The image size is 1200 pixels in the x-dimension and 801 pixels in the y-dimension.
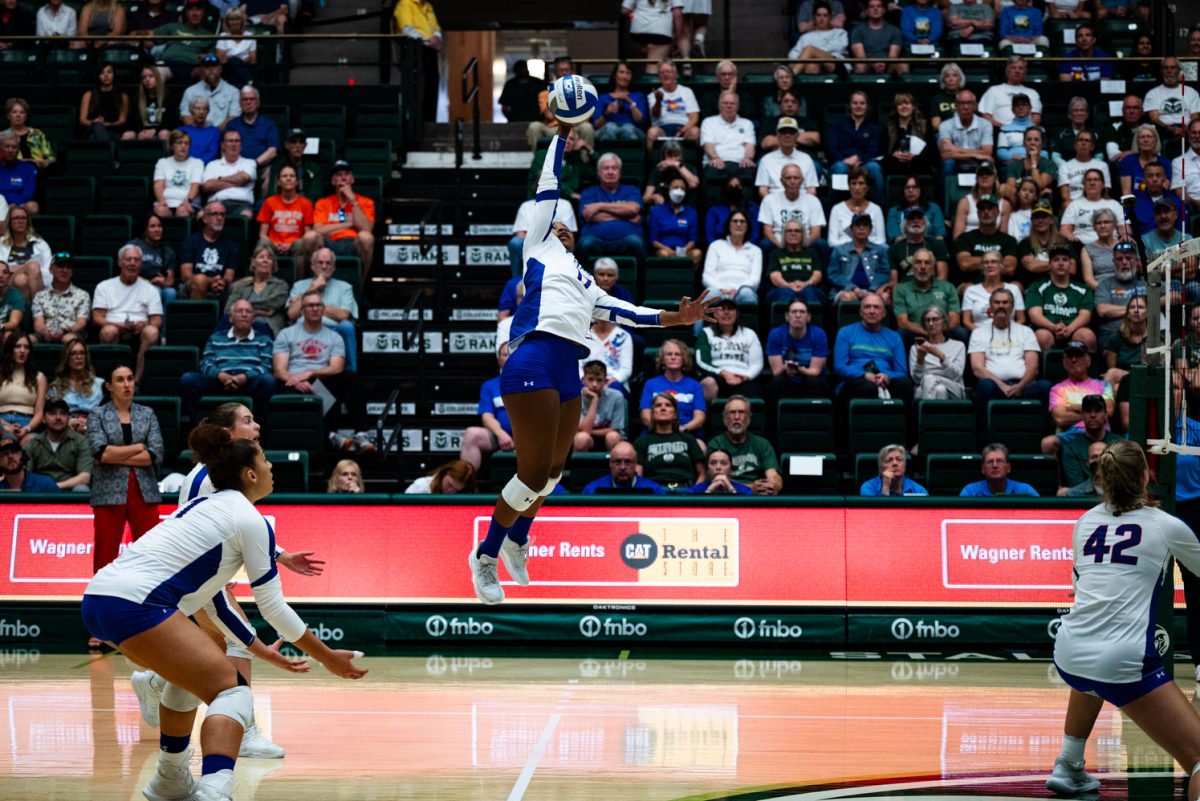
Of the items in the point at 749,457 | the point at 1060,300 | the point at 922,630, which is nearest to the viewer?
the point at 922,630

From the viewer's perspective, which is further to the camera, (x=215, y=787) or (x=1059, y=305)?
(x=1059, y=305)

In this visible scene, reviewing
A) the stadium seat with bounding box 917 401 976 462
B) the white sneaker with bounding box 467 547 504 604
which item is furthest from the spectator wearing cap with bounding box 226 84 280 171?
the white sneaker with bounding box 467 547 504 604

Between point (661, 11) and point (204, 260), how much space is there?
653cm

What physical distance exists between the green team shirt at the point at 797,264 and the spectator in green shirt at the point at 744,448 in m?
2.54

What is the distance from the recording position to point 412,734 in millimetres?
8664

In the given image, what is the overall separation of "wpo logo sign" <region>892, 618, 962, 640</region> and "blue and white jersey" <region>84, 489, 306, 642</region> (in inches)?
261

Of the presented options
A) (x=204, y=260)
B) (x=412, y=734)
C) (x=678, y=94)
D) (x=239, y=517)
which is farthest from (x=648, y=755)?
(x=678, y=94)

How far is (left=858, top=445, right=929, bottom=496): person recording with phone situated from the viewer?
40.2 ft

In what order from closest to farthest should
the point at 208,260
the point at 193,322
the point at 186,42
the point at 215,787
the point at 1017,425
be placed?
1. the point at 215,787
2. the point at 1017,425
3. the point at 193,322
4. the point at 208,260
5. the point at 186,42

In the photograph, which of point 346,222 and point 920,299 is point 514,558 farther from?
point 346,222

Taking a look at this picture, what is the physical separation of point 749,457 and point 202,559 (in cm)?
708

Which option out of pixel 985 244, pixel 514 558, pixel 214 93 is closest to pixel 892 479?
pixel 985 244

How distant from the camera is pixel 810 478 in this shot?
1299cm

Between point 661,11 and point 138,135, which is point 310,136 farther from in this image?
point 661,11
